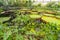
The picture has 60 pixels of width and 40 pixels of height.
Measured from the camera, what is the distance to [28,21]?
5.67 ft

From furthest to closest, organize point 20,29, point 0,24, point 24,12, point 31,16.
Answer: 1. point 24,12
2. point 31,16
3. point 0,24
4. point 20,29

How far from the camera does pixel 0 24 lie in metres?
1.67

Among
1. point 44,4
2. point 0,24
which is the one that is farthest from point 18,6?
point 0,24

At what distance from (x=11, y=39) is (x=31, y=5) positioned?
0.84m

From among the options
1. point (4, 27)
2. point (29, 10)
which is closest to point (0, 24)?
point (4, 27)

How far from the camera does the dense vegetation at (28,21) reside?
148 cm

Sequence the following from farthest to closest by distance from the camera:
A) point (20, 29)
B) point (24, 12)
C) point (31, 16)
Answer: point (24, 12) < point (31, 16) < point (20, 29)

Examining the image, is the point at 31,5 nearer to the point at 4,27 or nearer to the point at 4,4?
the point at 4,4

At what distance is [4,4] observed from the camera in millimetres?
2182

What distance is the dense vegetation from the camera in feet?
4.86

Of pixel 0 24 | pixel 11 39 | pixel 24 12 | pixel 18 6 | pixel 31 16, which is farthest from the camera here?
pixel 18 6

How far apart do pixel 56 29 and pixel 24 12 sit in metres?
0.56

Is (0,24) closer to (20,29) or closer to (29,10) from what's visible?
(20,29)

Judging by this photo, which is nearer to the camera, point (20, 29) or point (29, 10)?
point (20, 29)
